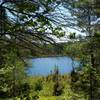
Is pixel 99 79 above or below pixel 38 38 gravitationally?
below

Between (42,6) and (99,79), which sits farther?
(99,79)

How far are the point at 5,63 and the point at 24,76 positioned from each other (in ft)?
63.2

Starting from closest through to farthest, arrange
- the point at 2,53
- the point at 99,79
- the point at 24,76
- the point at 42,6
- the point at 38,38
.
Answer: the point at 42,6 < the point at 38,38 < the point at 2,53 < the point at 99,79 < the point at 24,76

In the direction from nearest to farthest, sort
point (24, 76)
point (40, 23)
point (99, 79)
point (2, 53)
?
1. point (40, 23)
2. point (2, 53)
3. point (99, 79)
4. point (24, 76)

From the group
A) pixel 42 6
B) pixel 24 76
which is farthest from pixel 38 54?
pixel 24 76

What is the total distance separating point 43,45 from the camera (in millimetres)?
6844

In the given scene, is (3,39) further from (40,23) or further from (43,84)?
(43,84)

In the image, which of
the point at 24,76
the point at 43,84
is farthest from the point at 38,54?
the point at 43,84

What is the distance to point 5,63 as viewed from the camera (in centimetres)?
746

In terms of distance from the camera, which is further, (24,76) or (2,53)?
(24,76)

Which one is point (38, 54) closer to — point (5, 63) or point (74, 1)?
point (5, 63)

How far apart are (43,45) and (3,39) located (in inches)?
31.0

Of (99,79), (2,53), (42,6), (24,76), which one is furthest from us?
(24,76)

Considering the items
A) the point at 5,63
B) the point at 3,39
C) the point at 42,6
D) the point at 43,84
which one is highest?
the point at 42,6
